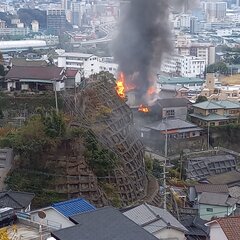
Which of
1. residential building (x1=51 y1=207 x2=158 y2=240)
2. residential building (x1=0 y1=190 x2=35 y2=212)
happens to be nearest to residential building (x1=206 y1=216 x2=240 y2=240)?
residential building (x1=51 y1=207 x2=158 y2=240)

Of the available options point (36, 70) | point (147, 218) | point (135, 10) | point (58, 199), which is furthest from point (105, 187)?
point (135, 10)

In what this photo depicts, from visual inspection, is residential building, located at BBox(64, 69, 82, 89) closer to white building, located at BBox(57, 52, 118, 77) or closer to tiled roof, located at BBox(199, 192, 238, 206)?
tiled roof, located at BBox(199, 192, 238, 206)

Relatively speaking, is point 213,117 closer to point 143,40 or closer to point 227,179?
point 143,40

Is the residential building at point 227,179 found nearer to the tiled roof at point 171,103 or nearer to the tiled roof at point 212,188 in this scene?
the tiled roof at point 212,188

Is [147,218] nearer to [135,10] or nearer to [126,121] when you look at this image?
[126,121]

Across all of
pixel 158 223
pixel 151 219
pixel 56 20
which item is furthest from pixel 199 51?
pixel 158 223

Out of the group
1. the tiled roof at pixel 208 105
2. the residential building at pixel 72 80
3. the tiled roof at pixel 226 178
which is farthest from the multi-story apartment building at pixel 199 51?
the tiled roof at pixel 226 178
